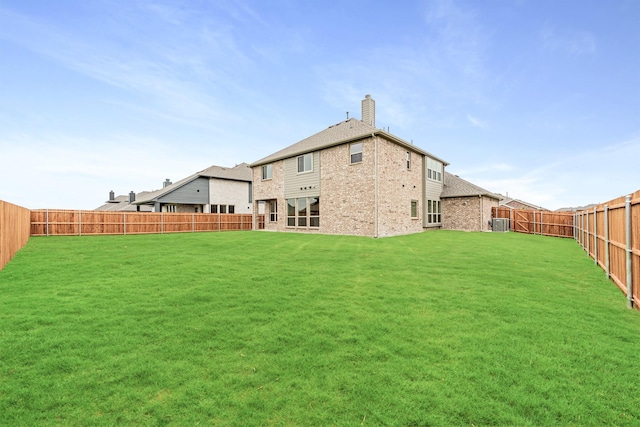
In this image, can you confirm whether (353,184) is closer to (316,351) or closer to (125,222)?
(316,351)

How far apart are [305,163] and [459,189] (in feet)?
47.2

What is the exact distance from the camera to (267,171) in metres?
23.9

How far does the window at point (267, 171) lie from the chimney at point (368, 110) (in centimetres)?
883

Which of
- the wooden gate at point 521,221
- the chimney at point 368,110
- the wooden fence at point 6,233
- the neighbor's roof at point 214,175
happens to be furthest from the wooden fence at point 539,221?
the wooden fence at point 6,233

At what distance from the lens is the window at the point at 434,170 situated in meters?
23.4

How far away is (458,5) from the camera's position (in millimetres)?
12758

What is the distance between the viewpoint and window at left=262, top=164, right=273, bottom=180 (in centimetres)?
2354

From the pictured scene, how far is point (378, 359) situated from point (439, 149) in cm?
2739

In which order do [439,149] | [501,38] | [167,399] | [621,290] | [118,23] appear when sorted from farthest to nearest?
1. [439,149]
2. [501,38]
3. [118,23]
4. [621,290]
5. [167,399]

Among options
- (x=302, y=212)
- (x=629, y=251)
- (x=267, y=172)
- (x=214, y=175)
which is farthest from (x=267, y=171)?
(x=629, y=251)

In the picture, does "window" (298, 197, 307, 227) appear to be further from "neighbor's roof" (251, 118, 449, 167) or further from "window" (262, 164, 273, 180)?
"window" (262, 164, 273, 180)

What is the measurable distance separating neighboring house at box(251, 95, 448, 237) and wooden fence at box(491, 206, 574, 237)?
605 centimetres

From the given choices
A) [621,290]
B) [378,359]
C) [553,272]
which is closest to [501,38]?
[553,272]

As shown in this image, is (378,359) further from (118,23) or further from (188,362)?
(118,23)
